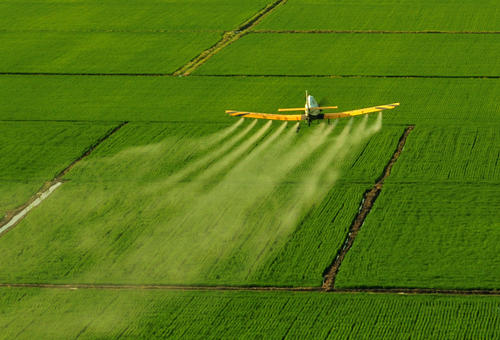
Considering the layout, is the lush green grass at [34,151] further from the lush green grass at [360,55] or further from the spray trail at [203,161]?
the lush green grass at [360,55]

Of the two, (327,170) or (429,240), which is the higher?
(327,170)

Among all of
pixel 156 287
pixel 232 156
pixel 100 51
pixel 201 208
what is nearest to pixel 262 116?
pixel 232 156

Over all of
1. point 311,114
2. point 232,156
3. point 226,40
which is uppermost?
point 311,114

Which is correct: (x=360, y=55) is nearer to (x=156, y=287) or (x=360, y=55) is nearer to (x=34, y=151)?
(x=34, y=151)

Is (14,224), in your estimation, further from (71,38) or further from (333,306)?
(71,38)

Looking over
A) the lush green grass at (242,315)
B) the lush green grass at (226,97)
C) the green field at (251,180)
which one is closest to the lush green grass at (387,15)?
the green field at (251,180)

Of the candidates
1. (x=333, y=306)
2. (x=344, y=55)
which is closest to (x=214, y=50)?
(x=344, y=55)

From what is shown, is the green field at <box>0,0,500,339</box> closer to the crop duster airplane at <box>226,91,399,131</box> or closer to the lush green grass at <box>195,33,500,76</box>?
the lush green grass at <box>195,33,500,76</box>

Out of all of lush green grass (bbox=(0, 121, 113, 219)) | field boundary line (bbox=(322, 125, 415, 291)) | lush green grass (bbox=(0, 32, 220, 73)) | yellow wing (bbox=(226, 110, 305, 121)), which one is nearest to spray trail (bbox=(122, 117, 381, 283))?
yellow wing (bbox=(226, 110, 305, 121))
